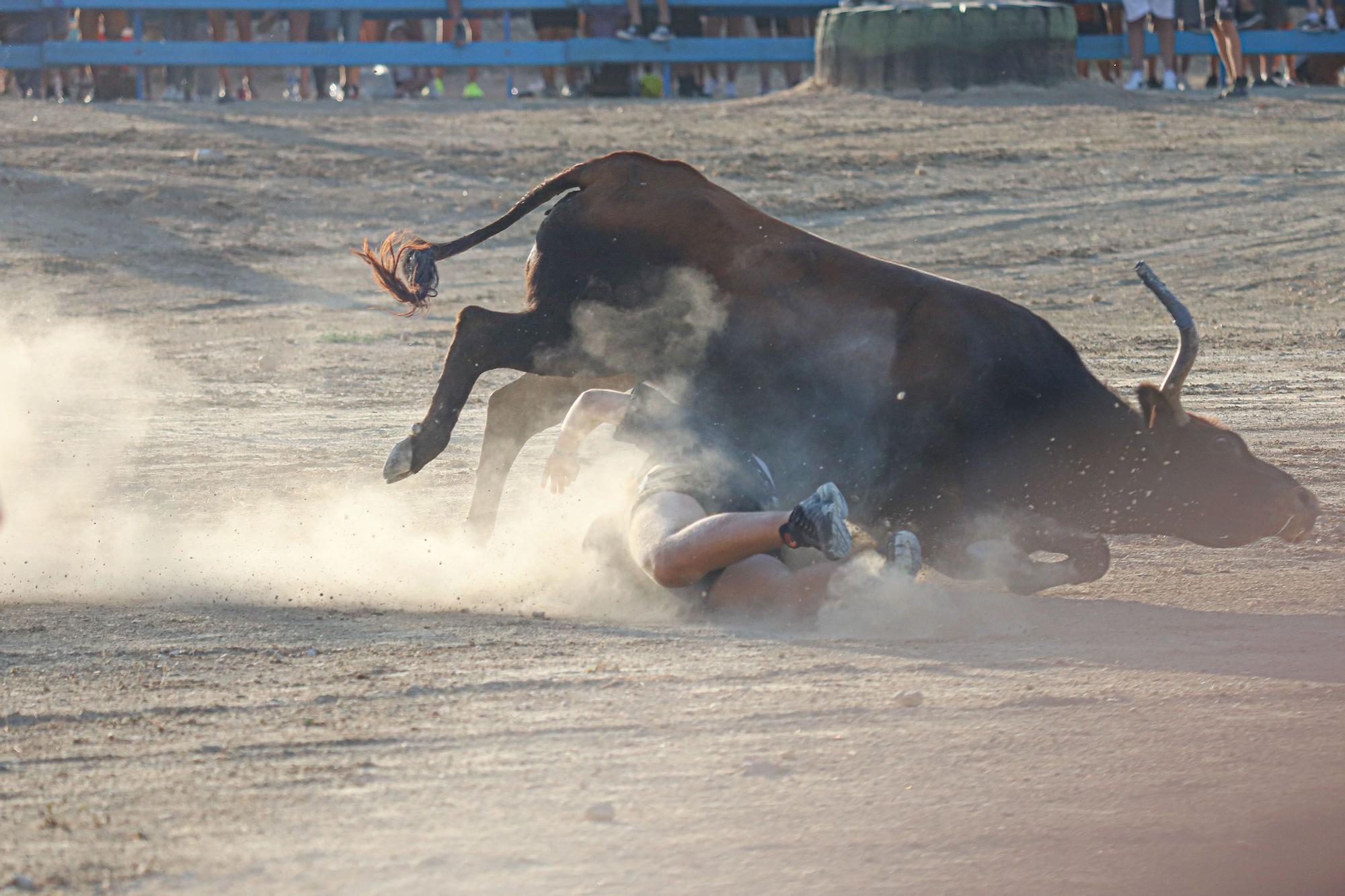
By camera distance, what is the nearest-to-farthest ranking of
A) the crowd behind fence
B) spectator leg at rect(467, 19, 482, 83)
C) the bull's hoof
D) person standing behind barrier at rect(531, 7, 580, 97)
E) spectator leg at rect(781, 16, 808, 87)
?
the bull's hoof, the crowd behind fence, person standing behind barrier at rect(531, 7, 580, 97), spectator leg at rect(781, 16, 808, 87), spectator leg at rect(467, 19, 482, 83)

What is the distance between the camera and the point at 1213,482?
5605 millimetres

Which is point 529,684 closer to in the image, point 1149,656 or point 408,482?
point 1149,656

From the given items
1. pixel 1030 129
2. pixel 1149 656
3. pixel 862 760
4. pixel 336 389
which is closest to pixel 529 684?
pixel 862 760

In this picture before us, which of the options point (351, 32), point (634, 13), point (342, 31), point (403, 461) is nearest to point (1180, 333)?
point (403, 461)

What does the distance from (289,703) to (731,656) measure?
1221 mm

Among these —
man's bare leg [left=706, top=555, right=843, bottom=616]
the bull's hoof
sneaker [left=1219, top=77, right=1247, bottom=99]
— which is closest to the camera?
man's bare leg [left=706, top=555, right=843, bottom=616]

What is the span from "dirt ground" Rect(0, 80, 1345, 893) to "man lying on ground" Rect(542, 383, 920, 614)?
0.50ft

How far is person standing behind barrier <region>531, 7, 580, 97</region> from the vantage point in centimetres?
1997

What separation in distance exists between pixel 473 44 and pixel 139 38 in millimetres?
3746

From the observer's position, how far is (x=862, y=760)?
3.94 m

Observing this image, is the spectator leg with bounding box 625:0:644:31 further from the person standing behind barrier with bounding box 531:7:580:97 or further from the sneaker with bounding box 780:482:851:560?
the sneaker with bounding box 780:482:851:560

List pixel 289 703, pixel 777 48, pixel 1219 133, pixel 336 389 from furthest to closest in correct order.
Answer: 1. pixel 777 48
2. pixel 1219 133
3. pixel 336 389
4. pixel 289 703

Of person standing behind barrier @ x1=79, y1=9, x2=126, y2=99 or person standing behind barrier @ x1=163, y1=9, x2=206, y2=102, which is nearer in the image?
person standing behind barrier @ x1=163, y1=9, x2=206, y2=102

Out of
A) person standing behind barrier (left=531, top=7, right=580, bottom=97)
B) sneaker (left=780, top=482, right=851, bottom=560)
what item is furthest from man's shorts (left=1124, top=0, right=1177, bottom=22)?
sneaker (left=780, top=482, right=851, bottom=560)
